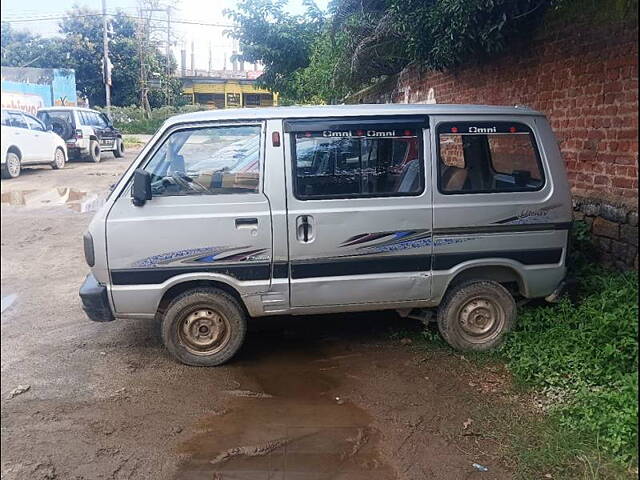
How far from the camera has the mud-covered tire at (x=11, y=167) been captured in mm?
1405

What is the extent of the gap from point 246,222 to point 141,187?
73 cm

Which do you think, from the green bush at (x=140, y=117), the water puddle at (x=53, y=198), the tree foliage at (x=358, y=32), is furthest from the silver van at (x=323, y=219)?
the tree foliage at (x=358, y=32)

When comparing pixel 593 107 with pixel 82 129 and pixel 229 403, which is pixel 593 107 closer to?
pixel 229 403

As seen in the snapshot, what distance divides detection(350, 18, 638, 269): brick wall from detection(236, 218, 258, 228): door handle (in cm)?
269

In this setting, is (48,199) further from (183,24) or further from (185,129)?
(185,129)

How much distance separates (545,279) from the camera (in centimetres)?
423

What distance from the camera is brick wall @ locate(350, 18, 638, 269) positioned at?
14.6ft

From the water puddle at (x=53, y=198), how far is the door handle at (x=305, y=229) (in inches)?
50.9

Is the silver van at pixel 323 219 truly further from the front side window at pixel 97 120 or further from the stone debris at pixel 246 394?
the front side window at pixel 97 120

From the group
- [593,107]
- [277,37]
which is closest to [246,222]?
[277,37]

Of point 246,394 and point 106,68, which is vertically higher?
point 106,68

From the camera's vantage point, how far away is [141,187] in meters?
3.63

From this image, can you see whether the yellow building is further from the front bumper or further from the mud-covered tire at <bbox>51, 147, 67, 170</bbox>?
the front bumper

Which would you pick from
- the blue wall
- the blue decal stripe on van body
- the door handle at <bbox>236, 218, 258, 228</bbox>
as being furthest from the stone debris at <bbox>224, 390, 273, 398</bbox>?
the blue wall
